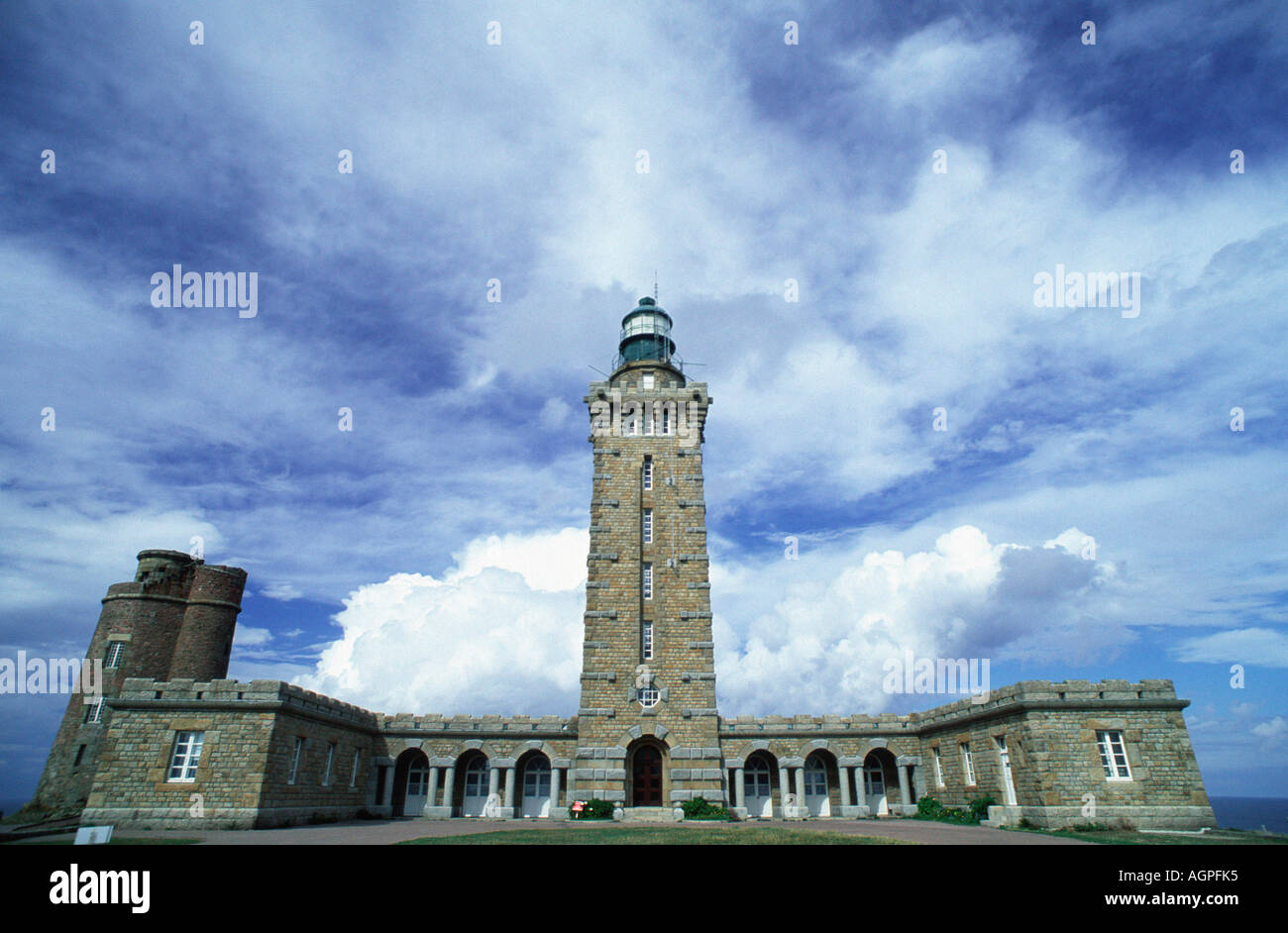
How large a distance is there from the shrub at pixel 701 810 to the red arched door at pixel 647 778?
1.42m

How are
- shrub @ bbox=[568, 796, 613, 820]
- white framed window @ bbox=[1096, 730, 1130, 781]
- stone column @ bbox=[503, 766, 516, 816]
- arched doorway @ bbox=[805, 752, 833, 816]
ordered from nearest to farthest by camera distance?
white framed window @ bbox=[1096, 730, 1130, 781], shrub @ bbox=[568, 796, 613, 820], stone column @ bbox=[503, 766, 516, 816], arched doorway @ bbox=[805, 752, 833, 816]

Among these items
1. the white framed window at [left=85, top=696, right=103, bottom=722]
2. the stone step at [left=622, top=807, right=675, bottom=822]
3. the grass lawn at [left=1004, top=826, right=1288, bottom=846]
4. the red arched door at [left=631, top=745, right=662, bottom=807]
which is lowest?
the stone step at [left=622, top=807, right=675, bottom=822]

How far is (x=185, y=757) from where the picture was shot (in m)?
20.1

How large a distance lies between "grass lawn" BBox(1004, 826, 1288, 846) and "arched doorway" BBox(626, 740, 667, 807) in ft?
43.7

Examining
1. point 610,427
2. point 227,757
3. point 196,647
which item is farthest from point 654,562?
point 196,647

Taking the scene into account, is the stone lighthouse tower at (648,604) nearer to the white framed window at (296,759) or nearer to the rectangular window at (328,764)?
the rectangular window at (328,764)

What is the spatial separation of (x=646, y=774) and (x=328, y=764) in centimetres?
1213

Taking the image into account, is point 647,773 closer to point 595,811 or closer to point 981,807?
point 595,811

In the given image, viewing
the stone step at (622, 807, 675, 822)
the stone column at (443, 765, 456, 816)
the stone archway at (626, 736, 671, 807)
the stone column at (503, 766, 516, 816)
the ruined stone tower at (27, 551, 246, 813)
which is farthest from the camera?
the stone column at (503, 766, 516, 816)

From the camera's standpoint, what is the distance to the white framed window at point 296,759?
861 inches

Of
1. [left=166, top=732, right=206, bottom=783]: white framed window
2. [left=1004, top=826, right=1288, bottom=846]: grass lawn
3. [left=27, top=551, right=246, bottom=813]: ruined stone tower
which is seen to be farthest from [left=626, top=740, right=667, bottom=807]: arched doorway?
[left=27, top=551, right=246, bottom=813]: ruined stone tower

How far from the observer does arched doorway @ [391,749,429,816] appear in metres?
29.7

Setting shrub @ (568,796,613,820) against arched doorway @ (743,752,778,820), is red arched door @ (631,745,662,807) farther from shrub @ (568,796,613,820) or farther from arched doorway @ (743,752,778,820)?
arched doorway @ (743,752,778,820)
